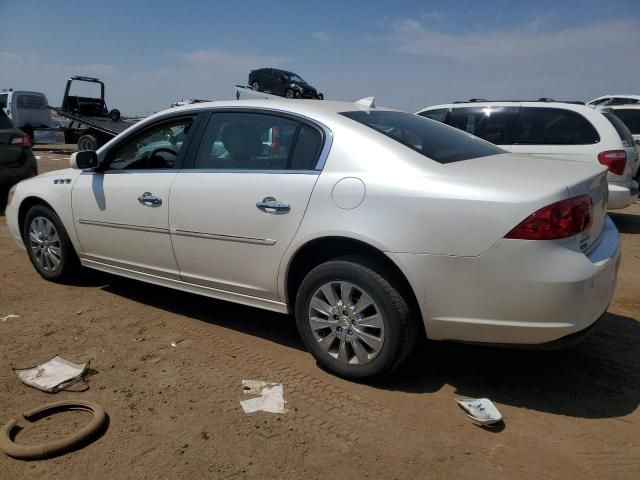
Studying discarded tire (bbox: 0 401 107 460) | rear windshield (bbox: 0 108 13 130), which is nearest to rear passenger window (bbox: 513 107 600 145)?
discarded tire (bbox: 0 401 107 460)

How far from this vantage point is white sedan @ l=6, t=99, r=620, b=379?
2639mm

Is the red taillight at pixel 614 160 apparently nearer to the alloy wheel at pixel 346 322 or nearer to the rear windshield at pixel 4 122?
the alloy wheel at pixel 346 322

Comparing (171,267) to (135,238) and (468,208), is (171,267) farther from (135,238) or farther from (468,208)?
(468,208)

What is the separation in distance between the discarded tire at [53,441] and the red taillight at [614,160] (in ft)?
21.9

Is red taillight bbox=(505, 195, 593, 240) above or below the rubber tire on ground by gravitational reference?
above

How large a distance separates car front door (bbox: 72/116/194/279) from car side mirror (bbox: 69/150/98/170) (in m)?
0.08

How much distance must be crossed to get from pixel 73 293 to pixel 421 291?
3.22 m

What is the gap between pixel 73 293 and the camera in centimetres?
467

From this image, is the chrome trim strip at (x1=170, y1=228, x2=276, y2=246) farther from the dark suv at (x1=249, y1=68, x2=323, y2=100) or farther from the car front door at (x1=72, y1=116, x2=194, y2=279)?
the dark suv at (x1=249, y1=68, x2=323, y2=100)

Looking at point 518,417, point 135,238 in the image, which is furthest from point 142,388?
point 518,417

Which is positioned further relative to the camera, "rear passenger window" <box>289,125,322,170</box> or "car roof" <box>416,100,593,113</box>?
"car roof" <box>416,100,593,113</box>

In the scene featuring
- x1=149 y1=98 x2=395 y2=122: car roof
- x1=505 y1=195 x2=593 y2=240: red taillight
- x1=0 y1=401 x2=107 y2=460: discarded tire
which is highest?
x1=149 y1=98 x2=395 y2=122: car roof

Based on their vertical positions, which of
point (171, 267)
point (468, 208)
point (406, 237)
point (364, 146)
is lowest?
point (171, 267)

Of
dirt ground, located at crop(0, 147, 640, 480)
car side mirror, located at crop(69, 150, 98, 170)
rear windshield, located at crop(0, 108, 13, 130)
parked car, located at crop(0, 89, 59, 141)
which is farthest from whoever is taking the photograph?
parked car, located at crop(0, 89, 59, 141)
